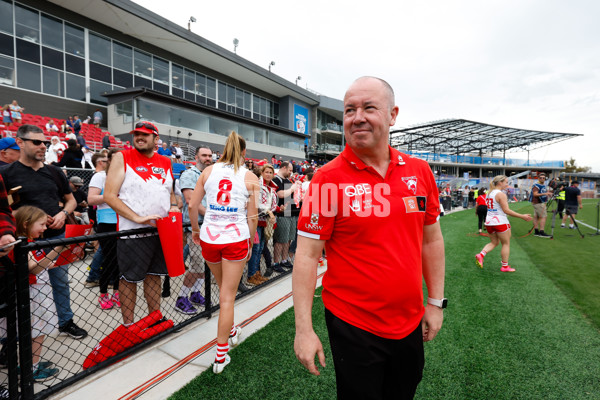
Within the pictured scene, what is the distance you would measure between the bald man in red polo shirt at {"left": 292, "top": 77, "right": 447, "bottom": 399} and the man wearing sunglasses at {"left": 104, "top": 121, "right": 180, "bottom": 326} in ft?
6.85

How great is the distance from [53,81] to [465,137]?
5408 centimetres

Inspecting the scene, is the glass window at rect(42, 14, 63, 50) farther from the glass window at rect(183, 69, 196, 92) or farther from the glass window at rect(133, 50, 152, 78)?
the glass window at rect(183, 69, 196, 92)

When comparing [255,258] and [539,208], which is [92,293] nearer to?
[255,258]

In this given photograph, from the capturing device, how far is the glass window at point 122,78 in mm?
19562

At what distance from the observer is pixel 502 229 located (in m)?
5.61

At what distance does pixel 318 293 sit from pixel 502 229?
405 cm

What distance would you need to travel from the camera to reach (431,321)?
62.3 inches

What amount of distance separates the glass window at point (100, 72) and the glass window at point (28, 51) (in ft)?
9.07

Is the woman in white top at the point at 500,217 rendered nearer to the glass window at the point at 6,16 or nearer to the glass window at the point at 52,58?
the glass window at the point at 52,58

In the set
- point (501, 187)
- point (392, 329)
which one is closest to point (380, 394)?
point (392, 329)

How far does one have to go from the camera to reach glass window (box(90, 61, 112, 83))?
18.5 meters

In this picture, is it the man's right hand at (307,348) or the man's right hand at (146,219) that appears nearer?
the man's right hand at (307,348)

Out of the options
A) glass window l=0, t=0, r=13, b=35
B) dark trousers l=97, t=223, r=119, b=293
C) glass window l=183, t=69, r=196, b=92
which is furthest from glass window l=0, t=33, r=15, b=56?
dark trousers l=97, t=223, r=119, b=293

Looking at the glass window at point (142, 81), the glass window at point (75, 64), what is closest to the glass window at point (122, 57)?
the glass window at point (142, 81)
